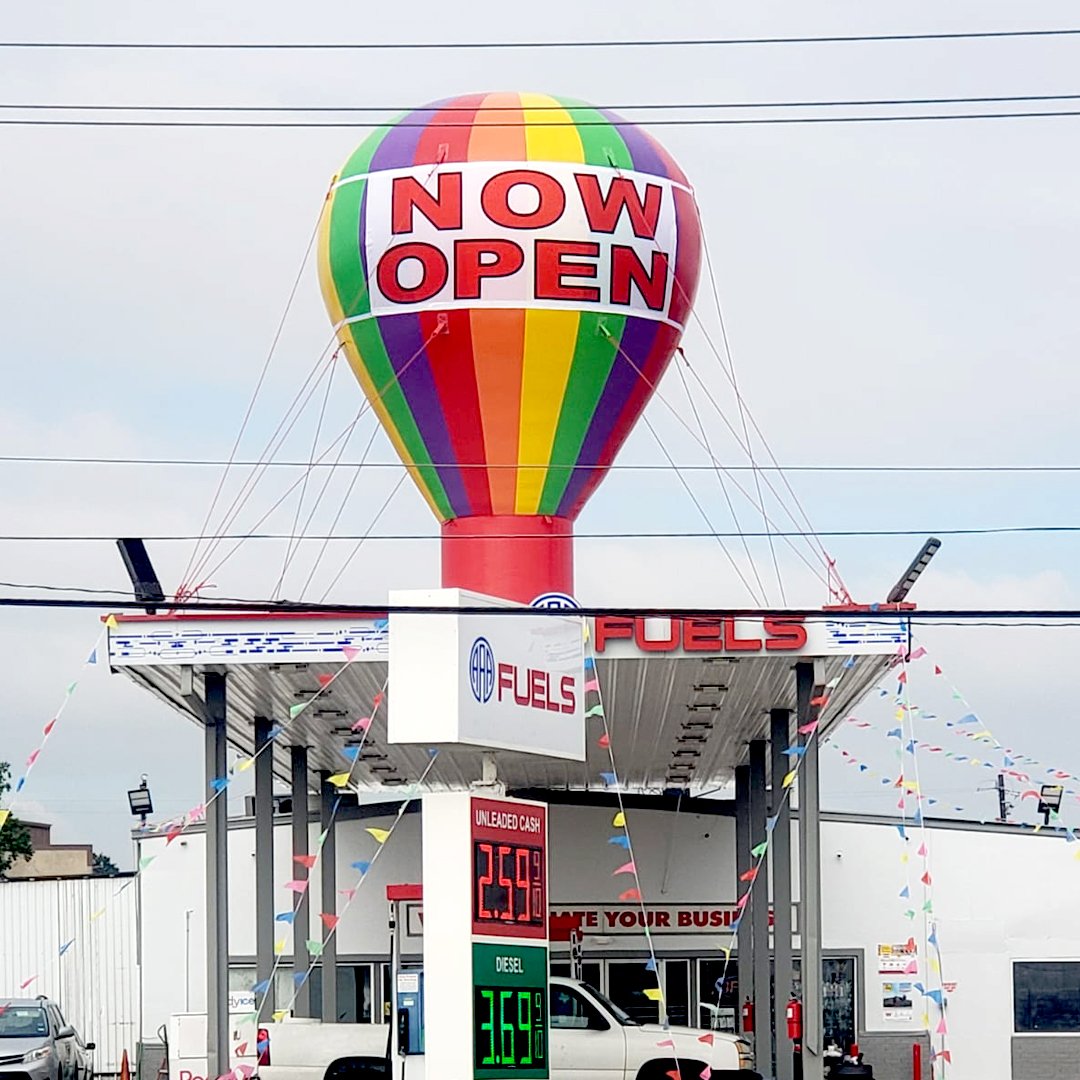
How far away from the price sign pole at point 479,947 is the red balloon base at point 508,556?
24.8 feet

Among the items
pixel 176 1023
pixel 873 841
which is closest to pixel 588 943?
pixel 873 841

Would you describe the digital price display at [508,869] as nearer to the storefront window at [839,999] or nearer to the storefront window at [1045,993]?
the storefront window at [839,999]

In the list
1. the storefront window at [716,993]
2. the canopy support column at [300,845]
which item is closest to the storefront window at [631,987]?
the storefront window at [716,993]

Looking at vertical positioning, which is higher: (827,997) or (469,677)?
(469,677)

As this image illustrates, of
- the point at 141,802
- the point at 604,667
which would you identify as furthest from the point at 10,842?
the point at 604,667

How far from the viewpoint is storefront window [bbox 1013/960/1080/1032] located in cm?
3541

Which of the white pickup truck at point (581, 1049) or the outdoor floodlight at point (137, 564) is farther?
the white pickup truck at point (581, 1049)

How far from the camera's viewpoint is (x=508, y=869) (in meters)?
19.5

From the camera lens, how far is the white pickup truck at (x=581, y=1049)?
2520 cm

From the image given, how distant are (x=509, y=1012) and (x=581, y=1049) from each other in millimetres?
6418

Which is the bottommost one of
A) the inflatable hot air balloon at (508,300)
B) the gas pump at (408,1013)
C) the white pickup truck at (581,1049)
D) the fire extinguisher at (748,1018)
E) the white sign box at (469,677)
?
the fire extinguisher at (748,1018)

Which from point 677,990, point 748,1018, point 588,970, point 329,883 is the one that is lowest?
point 748,1018

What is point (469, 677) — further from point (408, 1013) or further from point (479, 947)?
point (408, 1013)

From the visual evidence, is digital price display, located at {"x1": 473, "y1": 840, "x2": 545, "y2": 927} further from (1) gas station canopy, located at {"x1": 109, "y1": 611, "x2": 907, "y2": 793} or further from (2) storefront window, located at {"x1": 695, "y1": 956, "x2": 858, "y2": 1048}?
(2) storefront window, located at {"x1": 695, "y1": 956, "x2": 858, "y2": 1048}
